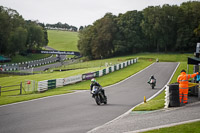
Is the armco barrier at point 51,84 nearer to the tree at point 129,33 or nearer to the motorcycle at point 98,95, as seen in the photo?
the motorcycle at point 98,95

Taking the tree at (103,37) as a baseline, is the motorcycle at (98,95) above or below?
below

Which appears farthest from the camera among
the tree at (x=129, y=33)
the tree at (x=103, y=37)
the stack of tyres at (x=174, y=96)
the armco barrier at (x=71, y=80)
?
the tree at (x=129, y=33)

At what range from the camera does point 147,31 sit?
279ft

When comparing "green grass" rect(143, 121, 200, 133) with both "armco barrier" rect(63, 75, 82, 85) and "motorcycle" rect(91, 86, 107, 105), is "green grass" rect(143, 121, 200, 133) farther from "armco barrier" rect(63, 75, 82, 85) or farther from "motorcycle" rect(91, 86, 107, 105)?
"armco barrier" rect(63, 75, 82, 85)

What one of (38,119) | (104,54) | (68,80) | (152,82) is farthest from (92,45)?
(38,119)

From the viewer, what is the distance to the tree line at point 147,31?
82.2 m

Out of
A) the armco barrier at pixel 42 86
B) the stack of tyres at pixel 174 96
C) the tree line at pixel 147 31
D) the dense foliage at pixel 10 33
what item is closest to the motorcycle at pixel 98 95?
the stack of tyres at pixel 174 96

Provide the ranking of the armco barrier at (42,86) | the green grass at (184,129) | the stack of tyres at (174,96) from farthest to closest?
the armco barrier at (42,86)
the stack of tyres at (174,96)
the green grass at (184,129)

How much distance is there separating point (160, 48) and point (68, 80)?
6659 centimetres

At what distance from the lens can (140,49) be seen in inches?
3674

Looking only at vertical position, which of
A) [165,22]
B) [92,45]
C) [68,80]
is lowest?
[68,80]

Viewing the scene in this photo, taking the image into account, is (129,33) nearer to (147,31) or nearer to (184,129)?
(147,31)

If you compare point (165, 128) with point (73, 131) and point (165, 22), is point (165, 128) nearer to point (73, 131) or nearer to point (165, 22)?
point (73, 131)

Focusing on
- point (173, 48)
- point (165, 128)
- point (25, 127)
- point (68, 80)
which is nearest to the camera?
point (165, 128)
